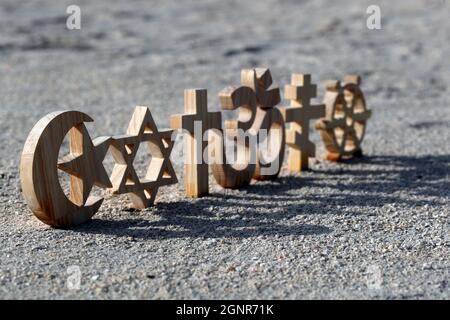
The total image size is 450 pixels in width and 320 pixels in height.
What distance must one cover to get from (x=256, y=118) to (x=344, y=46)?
389 inches

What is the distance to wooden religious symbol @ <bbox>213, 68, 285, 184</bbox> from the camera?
5672mm

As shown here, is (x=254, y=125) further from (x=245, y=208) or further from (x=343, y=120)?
(x=343, y=120)

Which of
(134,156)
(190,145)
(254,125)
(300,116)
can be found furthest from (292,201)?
(134,156)

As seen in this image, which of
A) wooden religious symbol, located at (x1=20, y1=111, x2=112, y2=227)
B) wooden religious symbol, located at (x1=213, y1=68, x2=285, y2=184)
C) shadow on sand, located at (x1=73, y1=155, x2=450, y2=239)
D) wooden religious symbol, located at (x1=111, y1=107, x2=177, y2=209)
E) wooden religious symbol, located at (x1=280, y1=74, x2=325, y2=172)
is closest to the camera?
wooden religious symbol, located at (x1=20, y1=111, x2=112, y2=227)

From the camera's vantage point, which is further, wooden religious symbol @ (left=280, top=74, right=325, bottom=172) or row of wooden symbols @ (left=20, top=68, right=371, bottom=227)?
wooden religious symbol @ (left=280, top=74, right=325, bottom=172)

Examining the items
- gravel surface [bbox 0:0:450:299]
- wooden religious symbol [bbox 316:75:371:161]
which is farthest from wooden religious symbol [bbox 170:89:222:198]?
wooden religious symbol [bbox 316:75:371:161]

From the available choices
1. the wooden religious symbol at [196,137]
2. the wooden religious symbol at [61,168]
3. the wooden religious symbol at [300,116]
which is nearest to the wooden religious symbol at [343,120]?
the wooden religious symbol at [300,116]

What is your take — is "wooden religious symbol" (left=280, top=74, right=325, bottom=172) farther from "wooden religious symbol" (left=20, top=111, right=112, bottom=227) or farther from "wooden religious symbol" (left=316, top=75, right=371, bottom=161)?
"wooden religious symbol" (left=20, top=111, right=112, bottom=227)

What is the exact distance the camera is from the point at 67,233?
4617 mm

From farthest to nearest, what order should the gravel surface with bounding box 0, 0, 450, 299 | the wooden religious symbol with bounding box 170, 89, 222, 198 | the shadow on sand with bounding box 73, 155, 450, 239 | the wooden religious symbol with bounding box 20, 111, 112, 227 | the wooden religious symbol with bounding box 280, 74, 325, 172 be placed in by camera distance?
the wooden religious symbol with bounding box 280, 74, 325, 172 < the wooden religious symbol with bounding box 170, 89, 222, 198 < the shadow on sand with bounding box 73, 155, 450, 239 < the wooden religious symbol with bounding box 20, 111, 112, 227 < the gravel surface with bounding box 0, 0, 450, 299

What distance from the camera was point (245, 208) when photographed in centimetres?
529

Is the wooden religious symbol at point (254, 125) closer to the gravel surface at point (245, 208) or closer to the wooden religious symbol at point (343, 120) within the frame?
the gravel surface at point (245, 208)
